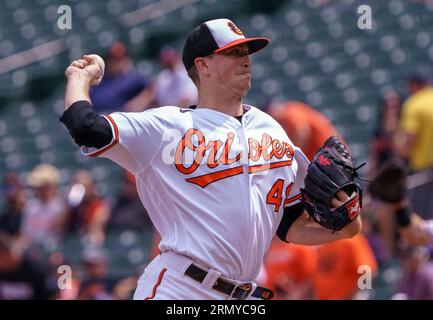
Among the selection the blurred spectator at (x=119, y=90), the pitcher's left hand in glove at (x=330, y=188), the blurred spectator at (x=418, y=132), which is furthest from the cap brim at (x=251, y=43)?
the blurred spectator at (x=119, y=90)

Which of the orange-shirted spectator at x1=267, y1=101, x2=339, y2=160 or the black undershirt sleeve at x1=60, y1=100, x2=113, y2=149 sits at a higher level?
the black undershirt sleeve at x1=60, y1=100, x2=113, y2=149

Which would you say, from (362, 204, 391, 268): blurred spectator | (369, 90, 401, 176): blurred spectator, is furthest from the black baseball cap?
(369, 90, 401, 176): blurred spectator

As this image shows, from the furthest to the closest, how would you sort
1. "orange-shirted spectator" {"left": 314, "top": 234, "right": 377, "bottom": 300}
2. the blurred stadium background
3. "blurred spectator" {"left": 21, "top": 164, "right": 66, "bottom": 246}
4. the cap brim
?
the blurred stadium background
"blurred spectator" {"left": 21, "top": 164, "right": 66, "bottom": 246}
"orange-shirted spectator" {"left": 314, "top": 234, "right": 377, "bottom": 300}
the cap brim

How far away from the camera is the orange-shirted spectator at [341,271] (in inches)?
221

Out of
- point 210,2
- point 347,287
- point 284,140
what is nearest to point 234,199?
point 284,140

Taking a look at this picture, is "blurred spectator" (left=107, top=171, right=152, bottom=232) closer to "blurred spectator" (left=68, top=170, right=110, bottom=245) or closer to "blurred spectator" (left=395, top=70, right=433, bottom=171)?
"blurred spectator" (left=68, top=170, right=110, bottom=245)

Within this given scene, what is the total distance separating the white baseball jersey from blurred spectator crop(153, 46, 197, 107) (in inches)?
171

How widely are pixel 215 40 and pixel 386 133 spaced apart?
13.7 ft

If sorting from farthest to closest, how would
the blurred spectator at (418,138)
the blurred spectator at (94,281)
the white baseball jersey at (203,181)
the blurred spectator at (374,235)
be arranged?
1. the blurred spectator at (418,138)
2. the blurred spectator at (374,235)
3. the blurred spectator at (94,281)
4. the white baseball jersey at (203,181)

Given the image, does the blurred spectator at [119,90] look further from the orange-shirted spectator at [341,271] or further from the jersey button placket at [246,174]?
the jersey button placket at [246,174]

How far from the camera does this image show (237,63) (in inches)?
150

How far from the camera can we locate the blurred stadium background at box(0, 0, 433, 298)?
9.60m

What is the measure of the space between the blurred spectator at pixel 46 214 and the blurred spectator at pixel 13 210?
0.39 ft
